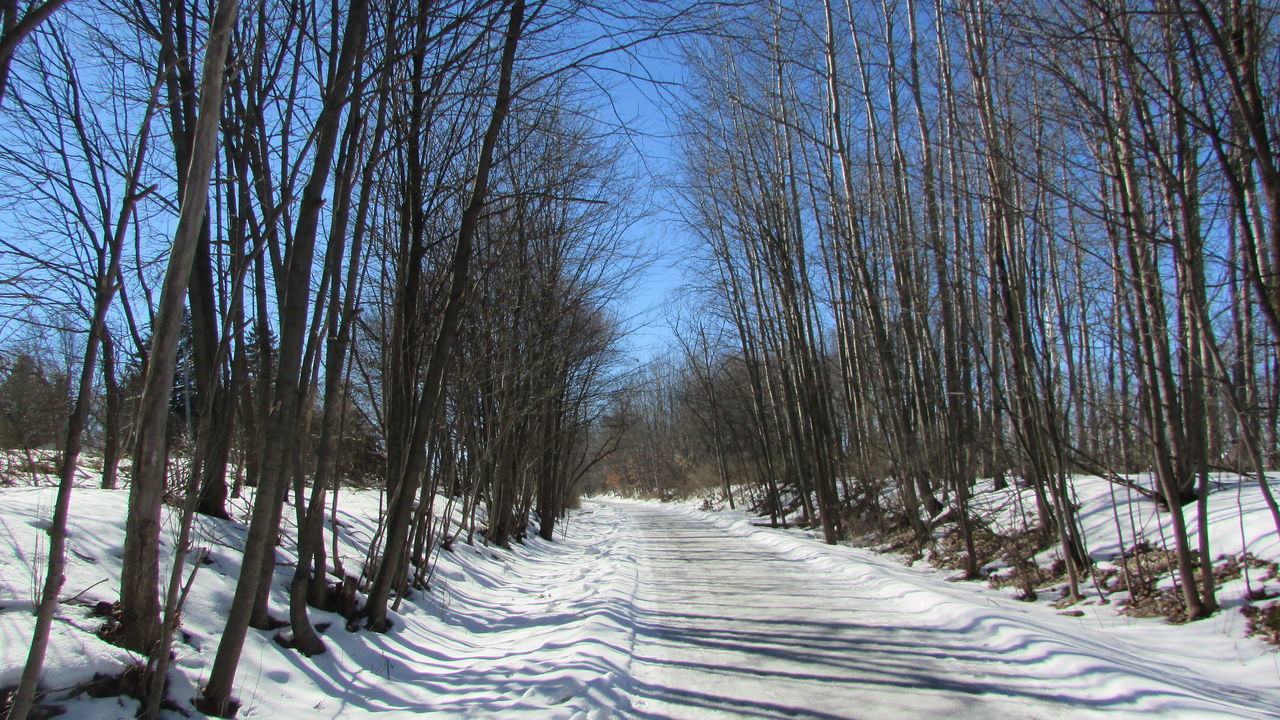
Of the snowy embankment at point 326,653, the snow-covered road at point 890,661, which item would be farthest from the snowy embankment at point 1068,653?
the snowy embankment at point 326,653

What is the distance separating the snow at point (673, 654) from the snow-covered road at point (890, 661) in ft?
0.05

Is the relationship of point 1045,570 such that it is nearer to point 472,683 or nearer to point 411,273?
point 472,683

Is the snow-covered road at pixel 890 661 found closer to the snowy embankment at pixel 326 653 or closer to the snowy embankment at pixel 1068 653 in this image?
the snowy embankment at pixel 1068 653

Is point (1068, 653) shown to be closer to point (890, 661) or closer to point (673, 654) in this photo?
point (890, 661)

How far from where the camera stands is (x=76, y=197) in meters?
7.20

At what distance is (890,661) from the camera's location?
417 cm

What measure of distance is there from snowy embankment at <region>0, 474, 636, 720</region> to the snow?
0.04 ft

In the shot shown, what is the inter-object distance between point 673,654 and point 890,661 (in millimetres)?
1392

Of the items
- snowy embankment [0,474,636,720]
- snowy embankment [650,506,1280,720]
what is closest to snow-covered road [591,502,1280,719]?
snowy embankment [650,506,1280,720]

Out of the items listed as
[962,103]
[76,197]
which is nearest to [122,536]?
[76,197]

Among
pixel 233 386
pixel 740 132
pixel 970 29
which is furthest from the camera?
pixel 740 132

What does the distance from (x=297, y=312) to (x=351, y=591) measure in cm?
263

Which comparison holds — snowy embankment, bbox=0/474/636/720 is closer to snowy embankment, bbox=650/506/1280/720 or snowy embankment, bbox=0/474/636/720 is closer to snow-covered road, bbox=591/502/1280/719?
snow-covered road, bbox=591/502/1280/719

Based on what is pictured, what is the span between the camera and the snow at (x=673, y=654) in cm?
325
